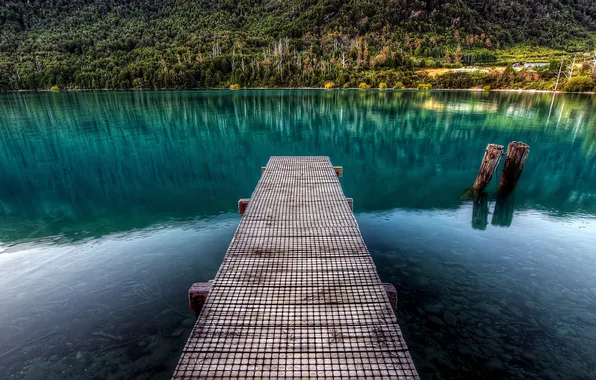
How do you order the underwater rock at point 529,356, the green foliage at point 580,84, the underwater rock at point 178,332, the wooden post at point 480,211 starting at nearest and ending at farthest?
the underwater rock at point 529,356, the underwater rock at point 178,332, the wooden post at point 480,211, the green foliage at point 580,84

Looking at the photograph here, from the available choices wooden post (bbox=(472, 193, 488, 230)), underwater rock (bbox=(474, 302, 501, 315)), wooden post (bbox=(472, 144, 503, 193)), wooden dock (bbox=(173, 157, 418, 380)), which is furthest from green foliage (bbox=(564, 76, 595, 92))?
wooden dock (bbox=(173, 157, 418, 380))

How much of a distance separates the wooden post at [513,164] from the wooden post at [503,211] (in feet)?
1.72

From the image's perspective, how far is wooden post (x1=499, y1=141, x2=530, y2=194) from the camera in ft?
50.1

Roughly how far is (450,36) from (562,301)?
215 metres

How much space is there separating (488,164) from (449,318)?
1083cm

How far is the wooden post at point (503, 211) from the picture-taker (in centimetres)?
1335

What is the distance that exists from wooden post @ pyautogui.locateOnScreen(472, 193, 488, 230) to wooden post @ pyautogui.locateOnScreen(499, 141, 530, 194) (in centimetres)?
128

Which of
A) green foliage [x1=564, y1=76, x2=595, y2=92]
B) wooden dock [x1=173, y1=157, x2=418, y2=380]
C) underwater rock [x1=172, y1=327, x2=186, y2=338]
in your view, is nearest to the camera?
wooden dock [x1=173, y1=157, x2=418, y2=380]

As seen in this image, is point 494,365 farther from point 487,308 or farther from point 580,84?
point 580,84

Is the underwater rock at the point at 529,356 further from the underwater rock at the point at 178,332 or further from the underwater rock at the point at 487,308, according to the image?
the underwater rock at the point at 178,332

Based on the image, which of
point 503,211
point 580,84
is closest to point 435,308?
point 503,211

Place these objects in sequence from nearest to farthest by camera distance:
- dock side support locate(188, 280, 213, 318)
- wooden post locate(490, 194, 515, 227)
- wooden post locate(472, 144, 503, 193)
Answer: dock side support locate(188, 280, 213, 318), wooden post locate(490, 194, 515, 227), wooden post locate(472, 144, 503, 193)

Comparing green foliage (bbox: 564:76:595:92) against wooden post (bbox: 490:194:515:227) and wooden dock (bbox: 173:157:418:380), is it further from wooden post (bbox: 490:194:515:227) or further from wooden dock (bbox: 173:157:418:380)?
wooden dock (bbox: 173:157:418:380)

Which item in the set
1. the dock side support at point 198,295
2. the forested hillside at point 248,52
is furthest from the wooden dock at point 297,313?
the forested hillside at point 248,52
